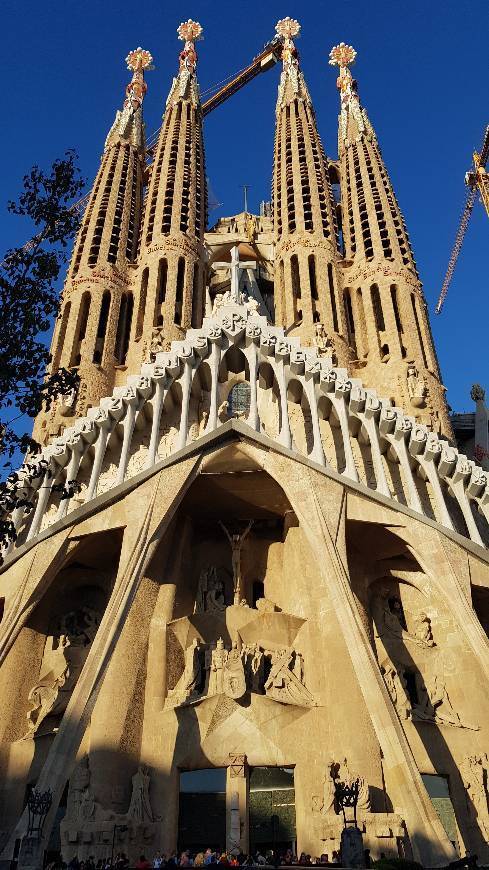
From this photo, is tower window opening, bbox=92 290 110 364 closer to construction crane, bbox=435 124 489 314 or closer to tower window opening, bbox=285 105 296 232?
tower window opening, bbox=285 105 296 232

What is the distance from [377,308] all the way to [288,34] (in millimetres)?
22486

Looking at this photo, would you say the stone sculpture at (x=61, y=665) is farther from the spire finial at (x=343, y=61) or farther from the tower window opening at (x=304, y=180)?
the spire finial at (x=343, y=61)

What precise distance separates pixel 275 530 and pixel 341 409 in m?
3.52

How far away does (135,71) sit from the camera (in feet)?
117

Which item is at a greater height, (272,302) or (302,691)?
(272,302)

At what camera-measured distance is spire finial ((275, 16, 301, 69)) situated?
1424 inches

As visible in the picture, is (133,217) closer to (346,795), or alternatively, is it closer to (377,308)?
(377,308)

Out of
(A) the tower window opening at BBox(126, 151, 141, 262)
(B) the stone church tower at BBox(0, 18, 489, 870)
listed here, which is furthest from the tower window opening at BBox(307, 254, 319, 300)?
(A) the tower window opening at BBox(126, 151, 141, 262)

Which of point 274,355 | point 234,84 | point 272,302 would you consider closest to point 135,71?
point 234,84

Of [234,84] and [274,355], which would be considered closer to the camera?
[274,355]

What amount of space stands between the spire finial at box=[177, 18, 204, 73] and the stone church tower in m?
19.6

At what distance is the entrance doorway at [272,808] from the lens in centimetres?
1353

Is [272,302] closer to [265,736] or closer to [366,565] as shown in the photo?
[366,565]

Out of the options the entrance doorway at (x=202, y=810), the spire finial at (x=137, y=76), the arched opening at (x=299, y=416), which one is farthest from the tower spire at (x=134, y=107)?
the entrance doorway at (x=202, y=810)
